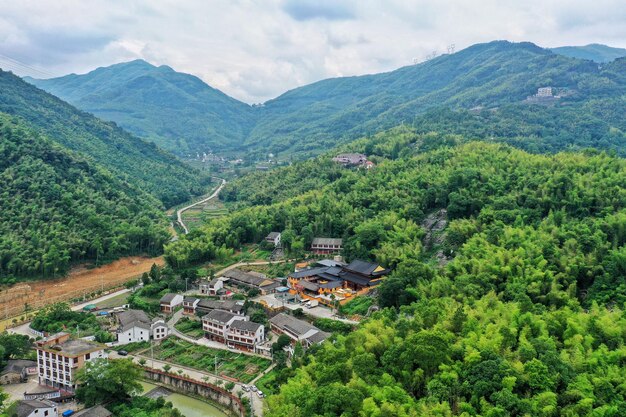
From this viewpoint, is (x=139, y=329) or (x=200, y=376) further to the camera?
(x=139, y=329)

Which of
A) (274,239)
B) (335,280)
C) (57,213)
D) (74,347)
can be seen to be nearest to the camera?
(74,347)

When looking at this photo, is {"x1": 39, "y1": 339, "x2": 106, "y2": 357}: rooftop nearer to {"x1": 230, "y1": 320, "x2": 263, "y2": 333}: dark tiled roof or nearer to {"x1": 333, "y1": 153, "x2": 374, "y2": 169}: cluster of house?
{"x1": 230, "y1": 320, "x2": 263, "y2": 333}: dark tiled roof

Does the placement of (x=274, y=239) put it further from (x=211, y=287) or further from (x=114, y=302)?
(x=114, y=302)

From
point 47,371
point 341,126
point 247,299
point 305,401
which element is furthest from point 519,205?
point 341,126

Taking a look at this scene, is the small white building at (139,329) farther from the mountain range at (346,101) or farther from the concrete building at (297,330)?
the mountain range at (346,101)

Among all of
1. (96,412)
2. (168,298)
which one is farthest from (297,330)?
(168,298)

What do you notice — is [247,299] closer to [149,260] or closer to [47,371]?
[47,371]
